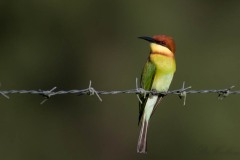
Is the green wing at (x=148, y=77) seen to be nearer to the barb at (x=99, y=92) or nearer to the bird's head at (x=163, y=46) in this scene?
the bird's head at (x=163, y=46)

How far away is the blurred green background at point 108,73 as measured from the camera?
14086mm

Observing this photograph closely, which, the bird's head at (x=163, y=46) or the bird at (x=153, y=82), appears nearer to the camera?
the bird at (x=153, y=82)

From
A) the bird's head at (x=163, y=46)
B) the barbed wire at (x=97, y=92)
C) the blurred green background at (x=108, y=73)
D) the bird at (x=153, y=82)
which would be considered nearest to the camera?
the barbed wire at (x=97, y=92)

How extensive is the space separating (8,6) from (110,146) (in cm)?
372

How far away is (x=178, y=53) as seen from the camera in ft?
51.0

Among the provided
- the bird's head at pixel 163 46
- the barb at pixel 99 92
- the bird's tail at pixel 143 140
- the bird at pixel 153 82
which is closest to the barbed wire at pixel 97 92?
the barb at pixel 99 92

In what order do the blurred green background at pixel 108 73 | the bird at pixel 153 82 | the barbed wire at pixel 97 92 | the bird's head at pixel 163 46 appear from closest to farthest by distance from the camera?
1. the barbed wire at pixel 97 92
2. the bird at pixel 153 82
3. the bird's head at pixel 163 46
4. the blurred green background at pixel 108 73

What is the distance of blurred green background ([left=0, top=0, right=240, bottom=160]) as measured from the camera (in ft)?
46.2

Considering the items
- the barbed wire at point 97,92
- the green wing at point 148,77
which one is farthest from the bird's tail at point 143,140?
the barbed wire at point 97,92

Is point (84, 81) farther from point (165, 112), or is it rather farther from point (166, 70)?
point (166, 70)

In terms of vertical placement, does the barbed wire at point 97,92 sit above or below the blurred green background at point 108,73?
below

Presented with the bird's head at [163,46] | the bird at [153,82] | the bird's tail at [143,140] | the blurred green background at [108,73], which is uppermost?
the blurred green background at [108,73]

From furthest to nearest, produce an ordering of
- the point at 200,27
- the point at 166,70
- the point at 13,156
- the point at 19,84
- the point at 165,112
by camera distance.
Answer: the point at 200,27 → the point at 19,84 → the point at 165,112 → the point at 13,156 → the point at 166,70

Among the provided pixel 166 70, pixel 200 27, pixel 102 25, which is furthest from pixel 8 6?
pixel 166 70
